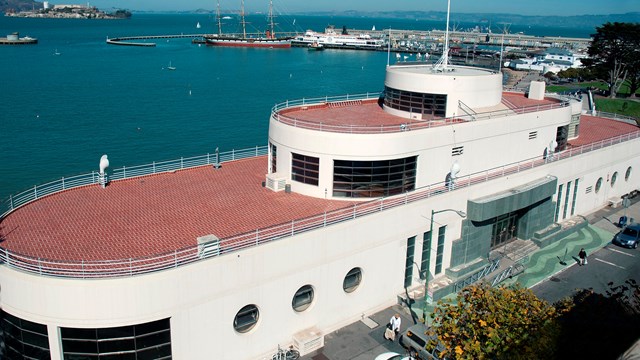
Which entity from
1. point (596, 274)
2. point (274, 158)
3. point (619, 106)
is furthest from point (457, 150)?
point (619, 106)

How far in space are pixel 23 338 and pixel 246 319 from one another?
9.02m

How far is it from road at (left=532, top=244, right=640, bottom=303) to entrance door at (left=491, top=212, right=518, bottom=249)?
3.96 metres

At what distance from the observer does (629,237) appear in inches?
1545

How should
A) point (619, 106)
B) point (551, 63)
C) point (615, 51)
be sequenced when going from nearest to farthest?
point (619, 106), point (615, 51), point (551, 63)

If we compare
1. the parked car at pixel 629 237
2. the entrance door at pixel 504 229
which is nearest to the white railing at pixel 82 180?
the entrance door at pixel 504 229

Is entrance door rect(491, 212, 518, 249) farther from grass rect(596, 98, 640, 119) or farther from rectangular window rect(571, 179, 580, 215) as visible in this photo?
grass rect(596, 98, 640, 119)

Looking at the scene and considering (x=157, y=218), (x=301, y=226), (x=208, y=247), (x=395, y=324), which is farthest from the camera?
(x=157, y=218)

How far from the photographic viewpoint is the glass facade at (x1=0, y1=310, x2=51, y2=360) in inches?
853

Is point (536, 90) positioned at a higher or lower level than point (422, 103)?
higher

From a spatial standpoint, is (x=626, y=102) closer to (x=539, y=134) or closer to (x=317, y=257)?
(x=539, y=134)

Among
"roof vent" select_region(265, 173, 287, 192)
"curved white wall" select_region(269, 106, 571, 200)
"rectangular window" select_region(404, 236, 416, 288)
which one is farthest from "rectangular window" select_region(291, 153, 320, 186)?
"rectangular window" select_region(404, 236, 416, 288)

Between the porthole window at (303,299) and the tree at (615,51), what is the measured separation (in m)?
91.5

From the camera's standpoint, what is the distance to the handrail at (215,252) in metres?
Result: 21.1

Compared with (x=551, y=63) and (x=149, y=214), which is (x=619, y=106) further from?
(x=149, y=214)
